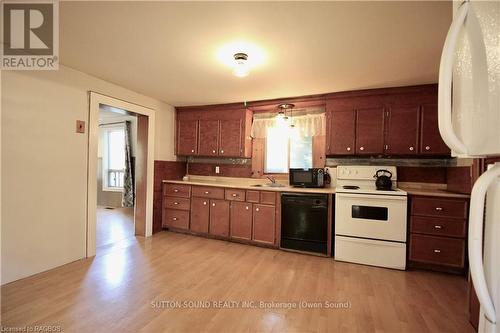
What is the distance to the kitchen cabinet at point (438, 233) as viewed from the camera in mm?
2518

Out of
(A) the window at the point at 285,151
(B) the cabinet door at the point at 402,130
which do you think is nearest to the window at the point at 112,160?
(A) the window at the point at 285,151

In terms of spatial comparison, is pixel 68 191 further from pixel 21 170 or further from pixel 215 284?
pixel 215 284

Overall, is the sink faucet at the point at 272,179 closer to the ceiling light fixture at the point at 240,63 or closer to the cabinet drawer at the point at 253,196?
the cabinet drawer at the point at 253,196

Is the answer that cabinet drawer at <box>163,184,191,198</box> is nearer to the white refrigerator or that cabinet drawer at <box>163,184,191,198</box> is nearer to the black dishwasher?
the black dishwasher

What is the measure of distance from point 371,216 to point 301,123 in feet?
5.70

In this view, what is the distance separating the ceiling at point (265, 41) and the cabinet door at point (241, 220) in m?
1.76

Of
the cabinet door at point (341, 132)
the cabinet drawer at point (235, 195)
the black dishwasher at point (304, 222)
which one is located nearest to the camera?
the black dishwasher at point (304, 222)

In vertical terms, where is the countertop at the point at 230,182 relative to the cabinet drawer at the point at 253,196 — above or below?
above

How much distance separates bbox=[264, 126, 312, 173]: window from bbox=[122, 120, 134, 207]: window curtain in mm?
3658

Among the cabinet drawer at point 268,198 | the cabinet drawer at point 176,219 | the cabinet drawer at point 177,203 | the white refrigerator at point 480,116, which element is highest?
the white refrigerator at point 480,116

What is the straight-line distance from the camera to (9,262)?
2199mm

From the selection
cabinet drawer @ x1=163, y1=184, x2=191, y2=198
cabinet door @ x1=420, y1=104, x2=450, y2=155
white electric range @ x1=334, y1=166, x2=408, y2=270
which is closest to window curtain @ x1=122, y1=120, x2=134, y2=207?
cabinet drawer @ x1=163, y1=184, x2=191, y2=198

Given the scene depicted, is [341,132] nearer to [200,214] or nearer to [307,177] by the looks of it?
[307,177]

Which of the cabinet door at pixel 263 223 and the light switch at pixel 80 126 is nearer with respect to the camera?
the light switch at pixel 80 126
